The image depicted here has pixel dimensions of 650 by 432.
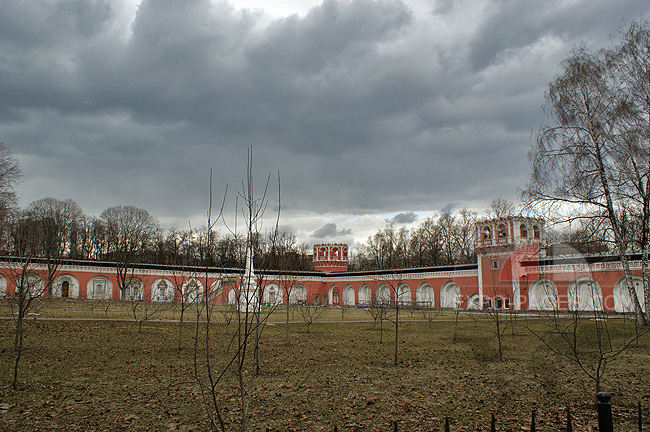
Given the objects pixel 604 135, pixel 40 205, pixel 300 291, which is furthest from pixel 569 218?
pixel 40 205

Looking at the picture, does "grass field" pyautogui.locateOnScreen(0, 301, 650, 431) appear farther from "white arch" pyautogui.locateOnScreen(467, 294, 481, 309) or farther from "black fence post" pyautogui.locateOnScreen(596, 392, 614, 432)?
"white arch" pyautogui.locateOnScreen(467, 294, 481, 309)

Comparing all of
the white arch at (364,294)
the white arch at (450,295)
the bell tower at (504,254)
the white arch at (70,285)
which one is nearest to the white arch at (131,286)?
the white arch at (70,285)

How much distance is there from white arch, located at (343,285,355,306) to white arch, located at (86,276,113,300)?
25.8m

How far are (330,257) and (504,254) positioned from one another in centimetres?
2519

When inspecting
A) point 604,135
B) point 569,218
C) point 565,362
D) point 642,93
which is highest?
point 642,93

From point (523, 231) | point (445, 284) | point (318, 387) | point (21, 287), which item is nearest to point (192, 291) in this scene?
point (21, 287)

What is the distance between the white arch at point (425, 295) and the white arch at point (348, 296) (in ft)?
32.0

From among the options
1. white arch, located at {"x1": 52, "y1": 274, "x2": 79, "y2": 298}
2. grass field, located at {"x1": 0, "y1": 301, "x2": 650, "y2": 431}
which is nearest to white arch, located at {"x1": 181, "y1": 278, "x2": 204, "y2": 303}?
grass field, located at {"x1": 0, "y1": 301, "x2": 650, "y2": 431}

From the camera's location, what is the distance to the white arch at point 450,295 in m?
42.0

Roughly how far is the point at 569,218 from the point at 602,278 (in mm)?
17000

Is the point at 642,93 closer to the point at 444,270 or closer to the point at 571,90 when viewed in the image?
the point at 571,90

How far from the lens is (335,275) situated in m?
55.6

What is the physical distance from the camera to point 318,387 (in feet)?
27.4

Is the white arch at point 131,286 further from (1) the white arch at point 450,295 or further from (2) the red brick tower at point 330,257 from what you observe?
(1) the white arch at point 450,295
